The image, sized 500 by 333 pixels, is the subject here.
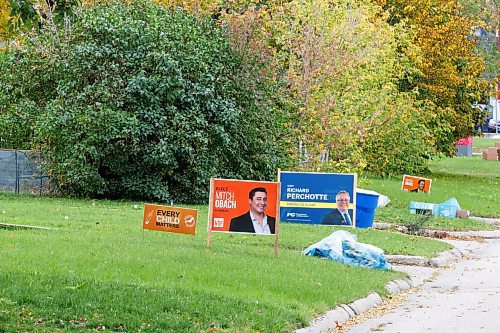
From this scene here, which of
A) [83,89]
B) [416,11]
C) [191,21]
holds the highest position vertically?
[416,11]

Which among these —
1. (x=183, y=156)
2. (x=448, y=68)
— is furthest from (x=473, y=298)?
(x=448, y=68)

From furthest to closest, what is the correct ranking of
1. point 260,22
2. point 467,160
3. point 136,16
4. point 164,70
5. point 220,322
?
point 467,160 < point 260,22 < point 136,16 < point 164,70 < point 220,322

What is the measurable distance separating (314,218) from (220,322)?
1006 cm

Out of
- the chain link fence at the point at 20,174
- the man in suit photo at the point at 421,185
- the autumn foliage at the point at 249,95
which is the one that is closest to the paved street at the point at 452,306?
the autumn foliage at the point at 249,95

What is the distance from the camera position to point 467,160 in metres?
63.0

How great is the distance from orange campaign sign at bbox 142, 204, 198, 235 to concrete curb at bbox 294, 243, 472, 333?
3.22 m

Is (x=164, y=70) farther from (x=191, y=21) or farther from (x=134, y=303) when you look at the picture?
(x=134, y=303)

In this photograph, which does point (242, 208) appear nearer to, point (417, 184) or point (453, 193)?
point (417, 184)

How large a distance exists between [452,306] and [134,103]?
1403 cm

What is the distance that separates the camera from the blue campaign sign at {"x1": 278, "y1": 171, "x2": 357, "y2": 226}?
2016 cm

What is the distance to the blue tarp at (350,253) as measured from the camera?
16.6 meters

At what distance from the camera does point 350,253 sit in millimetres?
16672

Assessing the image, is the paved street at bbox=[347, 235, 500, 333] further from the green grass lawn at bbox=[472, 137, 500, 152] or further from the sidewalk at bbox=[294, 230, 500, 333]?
the green grass lawn at bbox=[472, 137, 500, 152]

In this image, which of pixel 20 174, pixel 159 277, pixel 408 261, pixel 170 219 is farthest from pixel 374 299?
pixel 20 174
